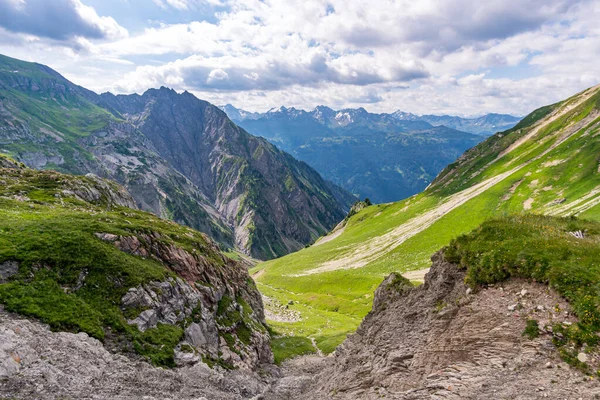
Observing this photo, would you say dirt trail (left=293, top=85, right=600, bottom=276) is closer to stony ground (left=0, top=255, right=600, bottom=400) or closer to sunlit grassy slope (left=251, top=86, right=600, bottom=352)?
Answer: sunlit grassy slope (left=251, top=86, right=600, bottom=352)

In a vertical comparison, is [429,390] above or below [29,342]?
below

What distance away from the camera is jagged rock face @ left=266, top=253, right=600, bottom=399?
16844 mm

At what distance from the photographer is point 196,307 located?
42.5 metres

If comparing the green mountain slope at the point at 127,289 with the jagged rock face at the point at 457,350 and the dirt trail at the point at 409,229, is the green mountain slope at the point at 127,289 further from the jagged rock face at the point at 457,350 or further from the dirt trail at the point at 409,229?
the dirt trail at the point at 409,229

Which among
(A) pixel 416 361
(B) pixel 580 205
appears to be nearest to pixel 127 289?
(A) pixel 416 361

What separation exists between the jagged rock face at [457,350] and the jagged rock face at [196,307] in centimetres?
1330

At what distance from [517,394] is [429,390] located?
17.0 feet

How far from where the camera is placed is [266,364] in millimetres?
49250

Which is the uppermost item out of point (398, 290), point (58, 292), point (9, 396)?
point (58, 292)

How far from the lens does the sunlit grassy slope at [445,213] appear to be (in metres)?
94.7

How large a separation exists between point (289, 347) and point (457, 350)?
44.8 metres

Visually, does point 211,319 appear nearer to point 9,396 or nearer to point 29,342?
point 29,342

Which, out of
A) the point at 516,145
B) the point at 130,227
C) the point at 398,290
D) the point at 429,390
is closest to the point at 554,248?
the point at 429,390

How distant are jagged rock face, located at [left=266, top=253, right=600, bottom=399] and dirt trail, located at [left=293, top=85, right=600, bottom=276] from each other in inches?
4085
